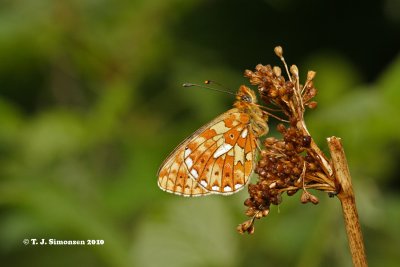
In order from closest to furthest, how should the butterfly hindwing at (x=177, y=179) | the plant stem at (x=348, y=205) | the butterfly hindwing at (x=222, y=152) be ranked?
the plant stem at (x=348, y=205), the butterfly hindwing at (x=222, y=152), the butterfly hindwing at (x=177, y=179)

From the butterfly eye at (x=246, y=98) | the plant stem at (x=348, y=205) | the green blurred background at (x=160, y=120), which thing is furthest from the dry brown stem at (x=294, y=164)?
the green blurred background at (x=160, y=120)

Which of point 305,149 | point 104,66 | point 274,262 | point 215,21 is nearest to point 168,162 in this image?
point 305,149

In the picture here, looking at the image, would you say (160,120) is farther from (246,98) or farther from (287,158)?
(287,158)

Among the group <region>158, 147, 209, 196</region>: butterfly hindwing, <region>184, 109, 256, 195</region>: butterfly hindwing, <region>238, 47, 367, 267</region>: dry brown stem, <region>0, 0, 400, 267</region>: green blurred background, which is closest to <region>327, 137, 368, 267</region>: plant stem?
<region>238, 47, 367, 267</region>: dry brown stem

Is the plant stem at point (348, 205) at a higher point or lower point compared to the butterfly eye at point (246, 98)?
lower

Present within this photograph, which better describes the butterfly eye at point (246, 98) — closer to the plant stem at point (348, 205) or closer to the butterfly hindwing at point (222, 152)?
the butterfly hindwing at point (222, 152)

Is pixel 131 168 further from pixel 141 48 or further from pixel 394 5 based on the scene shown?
pixel 394 5
